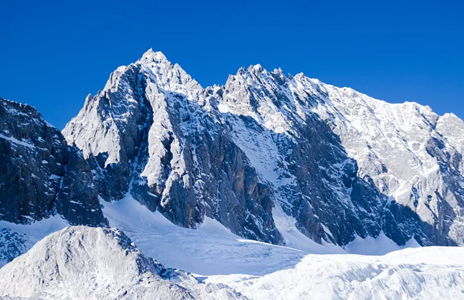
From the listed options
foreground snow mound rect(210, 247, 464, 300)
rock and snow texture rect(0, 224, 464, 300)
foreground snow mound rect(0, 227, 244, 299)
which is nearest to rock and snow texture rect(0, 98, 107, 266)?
rock and snow texture rect(0, 224, 464, 300)

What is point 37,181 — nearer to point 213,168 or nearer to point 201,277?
point 201,277

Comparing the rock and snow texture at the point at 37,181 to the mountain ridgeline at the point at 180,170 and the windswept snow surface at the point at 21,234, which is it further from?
the mountain ridgeline at the point at 180,170

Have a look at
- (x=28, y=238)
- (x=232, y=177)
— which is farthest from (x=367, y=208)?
(x=28, y=238)

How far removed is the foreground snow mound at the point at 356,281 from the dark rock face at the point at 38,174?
99.5ft

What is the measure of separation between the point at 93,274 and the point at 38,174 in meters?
40.7

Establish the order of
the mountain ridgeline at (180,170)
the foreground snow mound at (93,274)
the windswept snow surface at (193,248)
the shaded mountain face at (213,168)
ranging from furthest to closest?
1. the shaded mountain face at (213,168)
2. the mountain ridgeline at (180,170)
3. the windswept snow surface at (193,248)
4. the foreground snow mound at (93,274)

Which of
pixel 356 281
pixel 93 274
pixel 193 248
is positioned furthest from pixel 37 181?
pixel 356 281

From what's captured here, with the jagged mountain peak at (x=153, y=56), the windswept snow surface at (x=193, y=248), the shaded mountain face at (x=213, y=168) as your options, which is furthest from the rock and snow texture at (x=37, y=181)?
the jagged mountain peak at (x=153, y=56)

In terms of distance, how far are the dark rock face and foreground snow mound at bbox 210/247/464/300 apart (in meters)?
Result: 30.3

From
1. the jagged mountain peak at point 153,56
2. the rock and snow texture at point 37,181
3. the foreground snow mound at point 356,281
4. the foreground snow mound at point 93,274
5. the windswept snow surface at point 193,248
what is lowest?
the foreground snow mound at point 356,281

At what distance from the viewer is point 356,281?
78.2 meters

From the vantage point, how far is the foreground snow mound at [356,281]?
74750mm

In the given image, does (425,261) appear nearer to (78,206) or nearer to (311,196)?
(78,206)

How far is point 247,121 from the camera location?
193000 millimetres
